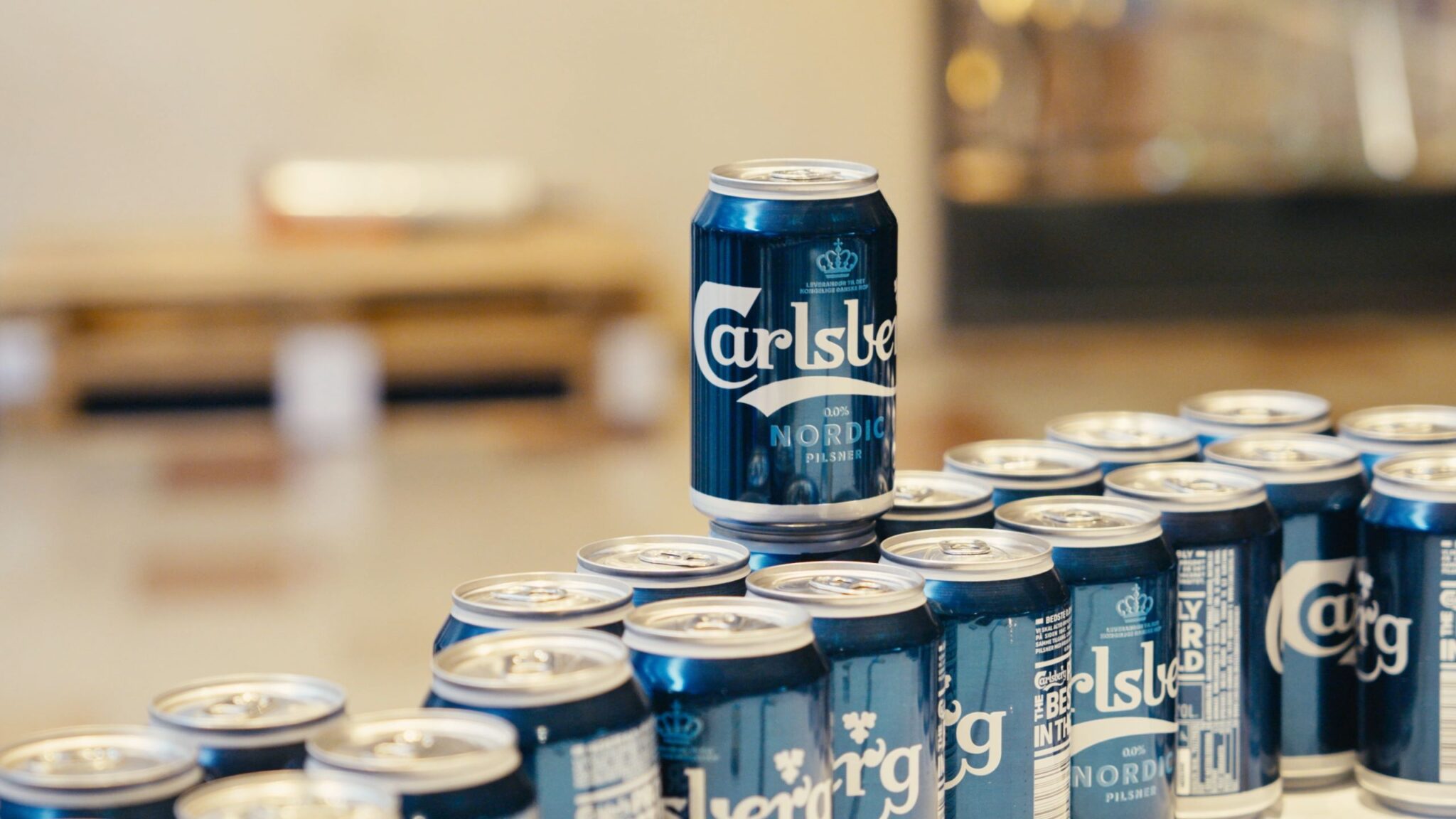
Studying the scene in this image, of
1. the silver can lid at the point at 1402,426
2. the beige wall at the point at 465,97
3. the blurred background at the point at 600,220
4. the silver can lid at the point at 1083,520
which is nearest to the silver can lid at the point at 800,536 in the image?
the silver can lid at the point at 1083,520

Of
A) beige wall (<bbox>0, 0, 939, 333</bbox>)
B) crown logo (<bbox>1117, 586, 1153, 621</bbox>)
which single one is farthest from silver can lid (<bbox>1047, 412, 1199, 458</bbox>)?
beige wall (<bbox>0, 0, 939, 333</bbox>)

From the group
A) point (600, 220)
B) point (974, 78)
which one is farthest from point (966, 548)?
point (974, 78)

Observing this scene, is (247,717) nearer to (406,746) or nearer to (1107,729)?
(406,746)

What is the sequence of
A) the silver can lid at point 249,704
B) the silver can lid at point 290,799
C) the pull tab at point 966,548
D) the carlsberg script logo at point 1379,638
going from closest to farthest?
the silver can lid at point 290,799, the silver can lid at point 249,704, the pull tab at point 966,548, the carlsberg script logo at point 1379,638

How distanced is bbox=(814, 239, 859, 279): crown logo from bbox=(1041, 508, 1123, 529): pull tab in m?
0.21

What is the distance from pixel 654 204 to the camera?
18.2 ft

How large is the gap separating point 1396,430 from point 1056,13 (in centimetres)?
442

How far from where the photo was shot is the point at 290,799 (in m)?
0.74

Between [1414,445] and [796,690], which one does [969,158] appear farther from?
[796,690]

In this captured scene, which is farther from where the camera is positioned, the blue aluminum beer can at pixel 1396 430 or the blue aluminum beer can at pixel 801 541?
the blue aluminum beer can at pixel 1396 430

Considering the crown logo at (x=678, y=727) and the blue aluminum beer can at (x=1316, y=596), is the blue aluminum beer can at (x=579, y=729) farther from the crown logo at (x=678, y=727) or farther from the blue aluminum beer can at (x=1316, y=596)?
the blue aluminum beer can at (x=1316, y=596)

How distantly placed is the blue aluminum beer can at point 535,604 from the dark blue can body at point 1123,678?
29cm

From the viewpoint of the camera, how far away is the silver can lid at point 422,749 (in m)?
0.75

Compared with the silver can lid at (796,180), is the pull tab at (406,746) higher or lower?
lower
